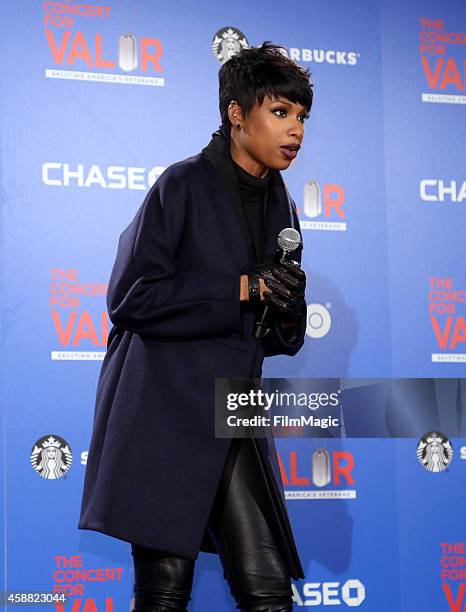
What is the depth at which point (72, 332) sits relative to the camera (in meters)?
2.88

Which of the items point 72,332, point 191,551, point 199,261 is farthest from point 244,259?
point 72,332

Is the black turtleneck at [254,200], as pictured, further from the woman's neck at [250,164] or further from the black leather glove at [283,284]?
the black leather glove at [283,284]

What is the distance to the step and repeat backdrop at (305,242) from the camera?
2834 mm

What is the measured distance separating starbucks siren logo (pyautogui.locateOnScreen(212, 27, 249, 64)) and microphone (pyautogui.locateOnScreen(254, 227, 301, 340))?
4.96ft

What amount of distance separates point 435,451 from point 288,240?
5.44 ft

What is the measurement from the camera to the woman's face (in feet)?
6.07

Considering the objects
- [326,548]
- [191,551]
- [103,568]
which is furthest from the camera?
[326,548]

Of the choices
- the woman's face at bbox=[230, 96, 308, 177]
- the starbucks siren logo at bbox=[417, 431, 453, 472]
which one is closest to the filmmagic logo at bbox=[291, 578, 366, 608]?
the starbucks siren logo at bbox=[417, 431, 453, 472]

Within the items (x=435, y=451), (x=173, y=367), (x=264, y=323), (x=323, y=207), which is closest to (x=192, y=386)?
(x=173, y=367)

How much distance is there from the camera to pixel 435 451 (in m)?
3.18

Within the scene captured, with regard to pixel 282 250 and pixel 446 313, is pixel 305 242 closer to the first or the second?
pixel 446 313

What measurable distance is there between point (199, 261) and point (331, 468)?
1471 millimetres

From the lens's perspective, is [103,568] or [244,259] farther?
[103,568]

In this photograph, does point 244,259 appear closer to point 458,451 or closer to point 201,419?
point 201,419
